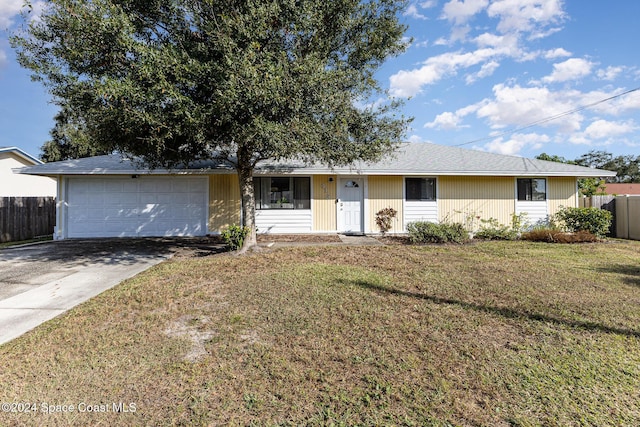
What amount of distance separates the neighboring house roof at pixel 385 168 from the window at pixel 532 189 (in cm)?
50

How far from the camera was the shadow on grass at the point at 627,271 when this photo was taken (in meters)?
5.75

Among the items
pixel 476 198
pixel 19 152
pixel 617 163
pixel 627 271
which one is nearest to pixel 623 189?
pixel 617 163

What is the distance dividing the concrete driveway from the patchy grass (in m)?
0.55

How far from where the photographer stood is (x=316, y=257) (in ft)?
25.7

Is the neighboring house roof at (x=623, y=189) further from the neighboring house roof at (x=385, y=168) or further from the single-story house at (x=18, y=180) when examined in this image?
the single-story house at (x=18, y=180)

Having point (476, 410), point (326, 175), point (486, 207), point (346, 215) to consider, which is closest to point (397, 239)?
point (346, 215)

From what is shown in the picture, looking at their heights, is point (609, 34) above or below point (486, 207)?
above

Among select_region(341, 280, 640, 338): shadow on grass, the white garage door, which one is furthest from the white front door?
select_region(341, 280, 640, 338): shadow on grass

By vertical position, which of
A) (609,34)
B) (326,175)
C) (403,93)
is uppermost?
(609,34)

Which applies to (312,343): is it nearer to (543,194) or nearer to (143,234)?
(143,234)

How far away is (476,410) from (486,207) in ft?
38.5

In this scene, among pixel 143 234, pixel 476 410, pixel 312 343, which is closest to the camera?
pixel 476 410

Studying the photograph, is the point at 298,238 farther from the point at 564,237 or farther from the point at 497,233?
the point at 564,237

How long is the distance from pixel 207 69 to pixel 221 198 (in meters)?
6.78
